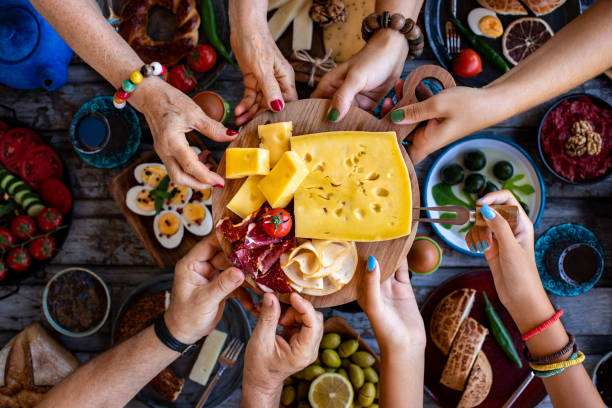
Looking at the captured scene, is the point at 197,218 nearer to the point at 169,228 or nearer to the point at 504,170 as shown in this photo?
the point at 169,228

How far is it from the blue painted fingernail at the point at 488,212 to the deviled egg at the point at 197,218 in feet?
5.29

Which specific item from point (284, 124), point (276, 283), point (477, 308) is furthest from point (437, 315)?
point (284, 124)

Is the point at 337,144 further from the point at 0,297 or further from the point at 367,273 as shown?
the point at 0,297

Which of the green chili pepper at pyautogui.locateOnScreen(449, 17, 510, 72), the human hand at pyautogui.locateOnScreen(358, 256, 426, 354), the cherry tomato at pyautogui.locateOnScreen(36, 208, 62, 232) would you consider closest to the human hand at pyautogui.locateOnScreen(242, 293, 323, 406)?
the human hand at pyautogui.locateOnScreen(358, 256, 426, 354)

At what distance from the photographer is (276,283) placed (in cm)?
195

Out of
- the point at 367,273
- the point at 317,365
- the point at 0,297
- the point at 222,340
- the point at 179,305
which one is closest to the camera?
the point at 367,273

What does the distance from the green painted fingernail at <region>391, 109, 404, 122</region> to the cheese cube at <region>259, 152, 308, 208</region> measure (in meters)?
0.52

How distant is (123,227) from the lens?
8.84 ft

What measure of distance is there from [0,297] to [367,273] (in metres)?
2.64

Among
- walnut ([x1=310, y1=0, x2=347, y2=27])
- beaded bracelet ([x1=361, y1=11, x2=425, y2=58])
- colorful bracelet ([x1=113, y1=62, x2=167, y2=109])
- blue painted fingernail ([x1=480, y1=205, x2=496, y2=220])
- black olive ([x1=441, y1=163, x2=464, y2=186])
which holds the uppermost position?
colorful bracelet ([x1=113, y1=62, x2=167, y2=109])

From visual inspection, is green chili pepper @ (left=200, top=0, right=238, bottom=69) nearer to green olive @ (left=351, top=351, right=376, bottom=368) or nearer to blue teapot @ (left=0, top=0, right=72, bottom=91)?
blue teapot @ (left=0, top=0, right=72, bottom=91)

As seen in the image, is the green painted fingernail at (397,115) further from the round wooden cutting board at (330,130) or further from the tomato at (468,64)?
the tomato at (468,64)

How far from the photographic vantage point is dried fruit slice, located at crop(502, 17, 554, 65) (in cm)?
243

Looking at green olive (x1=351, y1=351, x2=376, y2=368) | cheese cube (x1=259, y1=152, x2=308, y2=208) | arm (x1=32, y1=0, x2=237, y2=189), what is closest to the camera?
cheese cube (x1=259, y1=152, x2=308, y2=208)
